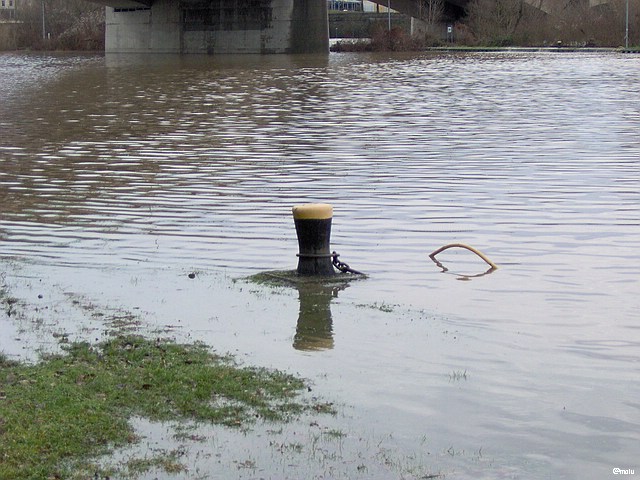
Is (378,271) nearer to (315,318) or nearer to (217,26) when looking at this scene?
(315,318)

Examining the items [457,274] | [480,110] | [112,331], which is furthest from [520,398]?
[480,110]

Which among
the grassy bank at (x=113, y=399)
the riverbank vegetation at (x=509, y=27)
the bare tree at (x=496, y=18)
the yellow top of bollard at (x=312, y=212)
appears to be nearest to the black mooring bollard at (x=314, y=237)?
the yellow top of bollard at (x=312, y=212)

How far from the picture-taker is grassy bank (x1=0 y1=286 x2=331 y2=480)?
20.2 ft

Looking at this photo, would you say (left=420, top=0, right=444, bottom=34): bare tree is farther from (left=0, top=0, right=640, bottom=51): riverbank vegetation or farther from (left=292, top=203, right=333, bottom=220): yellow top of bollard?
(left=292, top=203, right=333, bottom=220): yellow top of bollard

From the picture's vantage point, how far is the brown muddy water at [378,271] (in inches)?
267

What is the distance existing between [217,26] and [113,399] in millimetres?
76373

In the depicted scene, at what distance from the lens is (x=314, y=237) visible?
10.8 metres

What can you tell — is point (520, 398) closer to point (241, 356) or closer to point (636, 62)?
point (241, 356)

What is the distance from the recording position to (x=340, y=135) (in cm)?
2550

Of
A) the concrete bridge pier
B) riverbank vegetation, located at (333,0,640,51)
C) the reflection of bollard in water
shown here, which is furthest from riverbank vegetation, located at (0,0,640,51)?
the reflection of bollard in water

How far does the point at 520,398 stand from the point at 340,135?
1822 centimetres

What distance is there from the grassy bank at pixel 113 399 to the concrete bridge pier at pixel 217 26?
7116cm

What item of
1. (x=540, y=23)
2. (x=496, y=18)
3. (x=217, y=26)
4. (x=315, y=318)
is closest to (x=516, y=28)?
(x=540, y=23)

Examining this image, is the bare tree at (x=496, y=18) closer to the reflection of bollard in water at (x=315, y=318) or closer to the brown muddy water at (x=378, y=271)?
the brown muddy water at (x=378, y=271)
